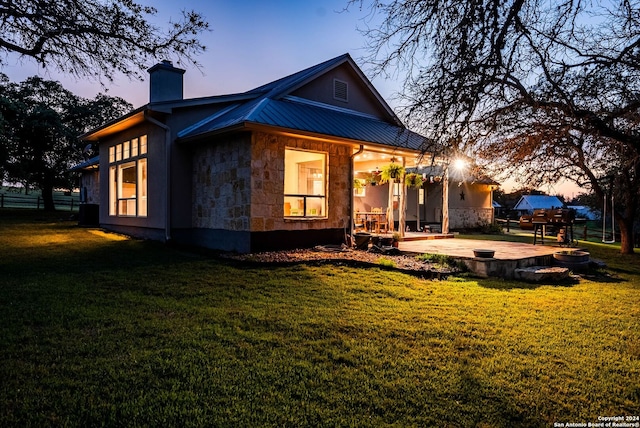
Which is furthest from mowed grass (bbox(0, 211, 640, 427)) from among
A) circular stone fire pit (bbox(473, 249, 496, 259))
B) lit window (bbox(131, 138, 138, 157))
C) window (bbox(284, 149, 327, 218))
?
window (bbox(284, 149, 327, 218))

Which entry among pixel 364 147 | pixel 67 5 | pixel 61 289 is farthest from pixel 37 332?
pixel 364 147

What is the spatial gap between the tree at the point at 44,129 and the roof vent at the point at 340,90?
67.6 feet

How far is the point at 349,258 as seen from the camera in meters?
8.33

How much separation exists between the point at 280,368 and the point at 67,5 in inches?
266

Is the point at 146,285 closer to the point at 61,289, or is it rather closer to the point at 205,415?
the point at 61,289

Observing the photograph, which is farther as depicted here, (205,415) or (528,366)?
(528,366)

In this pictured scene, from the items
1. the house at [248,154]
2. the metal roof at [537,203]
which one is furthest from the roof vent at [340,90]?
the metal roof at [537,203]

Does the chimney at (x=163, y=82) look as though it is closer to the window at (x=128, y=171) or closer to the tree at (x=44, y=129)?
the window at (x=128, y=171)

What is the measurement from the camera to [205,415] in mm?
2391

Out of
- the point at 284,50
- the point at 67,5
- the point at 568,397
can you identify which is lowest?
the point at 568,397

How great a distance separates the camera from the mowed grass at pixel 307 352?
2486 millimetres

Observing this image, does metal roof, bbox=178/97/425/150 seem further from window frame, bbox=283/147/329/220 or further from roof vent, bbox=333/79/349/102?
window frame, bbox=283/147/329/220

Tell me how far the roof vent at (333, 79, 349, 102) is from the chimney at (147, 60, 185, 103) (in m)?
4.69

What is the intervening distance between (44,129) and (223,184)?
2263 cm
